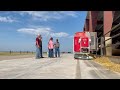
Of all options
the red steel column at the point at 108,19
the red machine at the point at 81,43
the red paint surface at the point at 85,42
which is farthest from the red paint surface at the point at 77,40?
the red steel column at the point at 108,19

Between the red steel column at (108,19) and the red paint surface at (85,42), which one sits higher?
the red steel column at (108,19)

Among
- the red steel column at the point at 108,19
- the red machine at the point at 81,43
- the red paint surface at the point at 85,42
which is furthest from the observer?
the red paint surface at the point at 85,42

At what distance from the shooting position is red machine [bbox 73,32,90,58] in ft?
107

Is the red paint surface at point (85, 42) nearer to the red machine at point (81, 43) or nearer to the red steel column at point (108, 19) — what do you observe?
the red machine at point (81, 43)

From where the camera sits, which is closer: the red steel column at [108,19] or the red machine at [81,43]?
the red steel column at [108,19]

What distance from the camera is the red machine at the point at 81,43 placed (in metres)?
32.7

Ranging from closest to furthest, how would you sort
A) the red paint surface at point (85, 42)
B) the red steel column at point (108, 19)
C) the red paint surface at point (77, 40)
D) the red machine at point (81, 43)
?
the red steel column at point (108, 19), the red machine at point (81, 43), the red paint surface at point (77, 40), the red paint surface at point (85, 42)

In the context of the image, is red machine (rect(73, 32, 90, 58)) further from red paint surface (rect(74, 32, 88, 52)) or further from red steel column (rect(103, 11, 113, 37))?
red steel column (rect(103, 11, 113, 37))

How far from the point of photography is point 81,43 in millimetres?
33094

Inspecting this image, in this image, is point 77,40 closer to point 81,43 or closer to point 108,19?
point 81,43

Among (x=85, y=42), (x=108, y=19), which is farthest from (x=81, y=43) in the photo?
(x=108, y=19)
